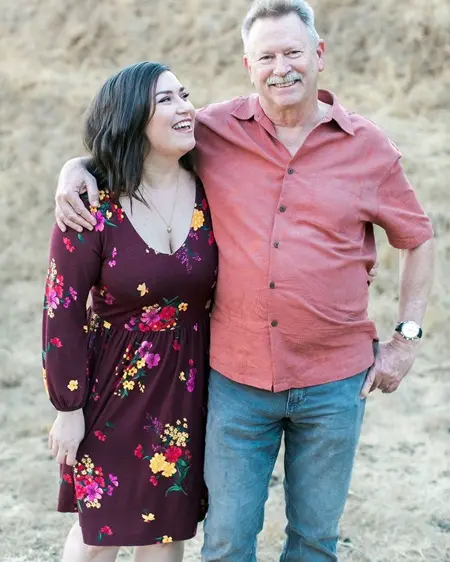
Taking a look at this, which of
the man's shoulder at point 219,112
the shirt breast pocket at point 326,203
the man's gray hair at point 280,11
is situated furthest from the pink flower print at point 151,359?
the man's gray hair at point 280,11

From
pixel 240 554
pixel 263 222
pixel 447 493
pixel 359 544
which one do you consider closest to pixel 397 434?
pixel 447 493

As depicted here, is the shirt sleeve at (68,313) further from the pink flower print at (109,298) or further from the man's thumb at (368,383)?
the man's thumb at (368,383)

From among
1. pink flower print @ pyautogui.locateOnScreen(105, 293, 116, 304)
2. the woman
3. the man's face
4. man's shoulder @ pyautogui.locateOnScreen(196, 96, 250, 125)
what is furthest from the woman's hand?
the man's face

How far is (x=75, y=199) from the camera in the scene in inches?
87.3

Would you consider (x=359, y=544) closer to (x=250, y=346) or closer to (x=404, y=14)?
(x=250, y=346)

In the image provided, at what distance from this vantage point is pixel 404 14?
25.9 ft

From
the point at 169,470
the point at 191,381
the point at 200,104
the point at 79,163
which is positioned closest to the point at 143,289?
the point at 191,381

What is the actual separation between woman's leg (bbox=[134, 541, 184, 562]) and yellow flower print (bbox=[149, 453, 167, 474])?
270 millimetres

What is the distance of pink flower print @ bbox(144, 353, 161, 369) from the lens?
7.69 feet

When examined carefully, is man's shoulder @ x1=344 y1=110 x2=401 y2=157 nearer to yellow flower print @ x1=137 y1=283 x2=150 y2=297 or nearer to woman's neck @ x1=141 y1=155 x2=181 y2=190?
woman's neck @ x1=141 y1=155 x2=181 y2=190

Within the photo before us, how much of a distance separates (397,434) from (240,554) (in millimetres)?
2251

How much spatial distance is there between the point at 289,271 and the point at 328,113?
48 cm

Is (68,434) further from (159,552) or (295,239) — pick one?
(295,239)

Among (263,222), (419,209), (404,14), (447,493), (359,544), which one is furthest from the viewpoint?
(404,14)
